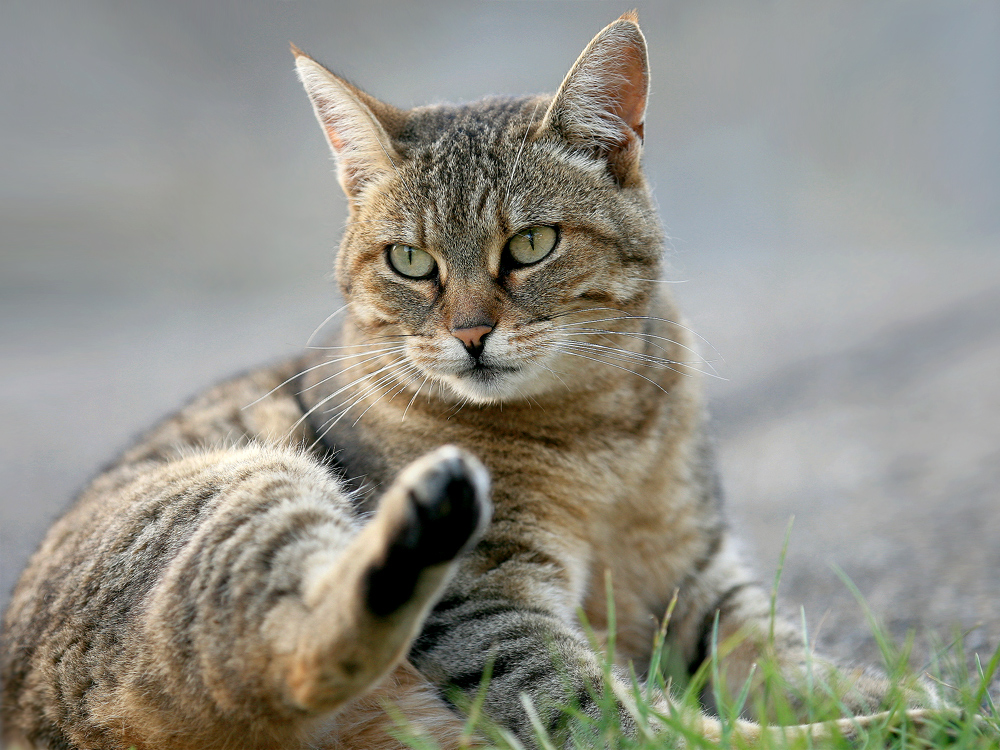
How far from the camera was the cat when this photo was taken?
60.6 inches

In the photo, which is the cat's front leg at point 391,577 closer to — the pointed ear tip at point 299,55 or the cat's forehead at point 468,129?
the cat's forehead at point 468,129

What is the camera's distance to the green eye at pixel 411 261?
7.58ft

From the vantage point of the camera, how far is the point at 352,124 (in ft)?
8.11

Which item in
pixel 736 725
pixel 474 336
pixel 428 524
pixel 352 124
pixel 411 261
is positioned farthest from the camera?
pixel 352 124

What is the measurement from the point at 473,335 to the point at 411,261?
0.38 meters

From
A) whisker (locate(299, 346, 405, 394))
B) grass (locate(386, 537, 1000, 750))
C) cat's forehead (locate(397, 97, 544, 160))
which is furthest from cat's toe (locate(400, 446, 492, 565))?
cat's forehead (locate(397, 97, 544, 160))

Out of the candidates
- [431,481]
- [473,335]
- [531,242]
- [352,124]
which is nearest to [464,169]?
[531,242]

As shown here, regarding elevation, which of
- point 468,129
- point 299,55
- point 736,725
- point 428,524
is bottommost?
point 736,725

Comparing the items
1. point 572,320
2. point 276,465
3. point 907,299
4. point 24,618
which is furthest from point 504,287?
point 907,299

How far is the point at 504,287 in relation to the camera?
86.3 inches

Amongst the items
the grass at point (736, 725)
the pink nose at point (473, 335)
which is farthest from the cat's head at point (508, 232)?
the grass at point (736, 725)

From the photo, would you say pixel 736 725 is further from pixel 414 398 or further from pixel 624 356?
pixel 414 398

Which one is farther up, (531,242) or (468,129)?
(468,129)

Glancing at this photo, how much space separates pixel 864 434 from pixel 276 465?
13.2 feet
